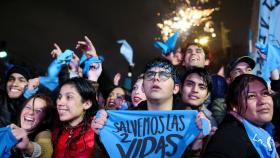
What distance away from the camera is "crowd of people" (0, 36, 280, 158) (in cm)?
308

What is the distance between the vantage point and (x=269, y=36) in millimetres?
5992

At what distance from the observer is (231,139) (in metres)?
2.86

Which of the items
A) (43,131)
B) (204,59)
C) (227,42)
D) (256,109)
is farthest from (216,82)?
(227,42)

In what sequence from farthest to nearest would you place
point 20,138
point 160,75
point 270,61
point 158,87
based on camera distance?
point 270,61 < point 160,75 < point 158,87 < point 20,138

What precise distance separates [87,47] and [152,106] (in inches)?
100

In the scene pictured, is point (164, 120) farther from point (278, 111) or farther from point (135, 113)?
point (278, 111)

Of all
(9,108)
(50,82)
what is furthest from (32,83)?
(9,108)

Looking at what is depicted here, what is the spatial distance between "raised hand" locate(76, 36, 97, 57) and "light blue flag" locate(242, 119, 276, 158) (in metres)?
3.40

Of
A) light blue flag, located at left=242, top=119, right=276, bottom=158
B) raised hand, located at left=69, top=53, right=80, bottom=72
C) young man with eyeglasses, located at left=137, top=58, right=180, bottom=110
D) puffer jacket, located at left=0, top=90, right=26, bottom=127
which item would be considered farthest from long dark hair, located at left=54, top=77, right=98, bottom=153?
raised hand, located at left=69, top=53, right=80, bottom=72

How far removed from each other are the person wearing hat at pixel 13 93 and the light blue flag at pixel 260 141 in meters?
3.54

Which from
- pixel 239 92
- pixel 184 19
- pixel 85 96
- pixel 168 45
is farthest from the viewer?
pixel 184 19

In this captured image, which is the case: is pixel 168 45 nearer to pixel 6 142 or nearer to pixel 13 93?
pixel 13 93

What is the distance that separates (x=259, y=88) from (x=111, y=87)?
354 cm

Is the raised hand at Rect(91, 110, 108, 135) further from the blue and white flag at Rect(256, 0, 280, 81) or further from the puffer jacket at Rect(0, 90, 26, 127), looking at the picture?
the blue and white flag at Rect(256, 0, 280, 81)
